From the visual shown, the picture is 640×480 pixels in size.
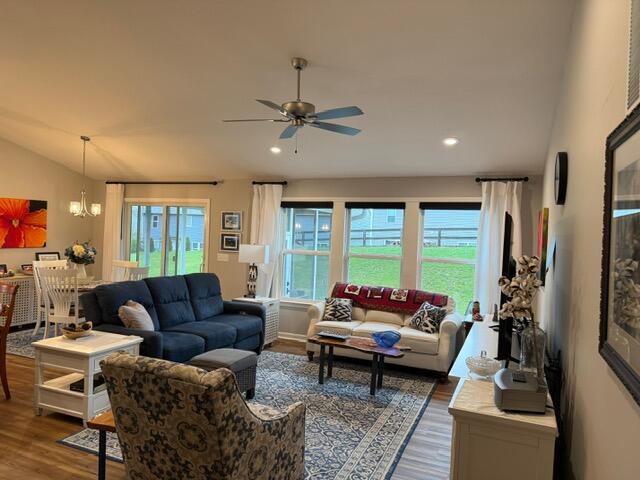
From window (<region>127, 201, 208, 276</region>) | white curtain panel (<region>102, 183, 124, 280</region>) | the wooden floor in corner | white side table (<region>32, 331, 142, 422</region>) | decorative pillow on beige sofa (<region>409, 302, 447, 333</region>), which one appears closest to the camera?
the wooden floor in corner

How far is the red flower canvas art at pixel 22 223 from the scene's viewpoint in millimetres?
6297

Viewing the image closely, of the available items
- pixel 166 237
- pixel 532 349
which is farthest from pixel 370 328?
pixel 166 237

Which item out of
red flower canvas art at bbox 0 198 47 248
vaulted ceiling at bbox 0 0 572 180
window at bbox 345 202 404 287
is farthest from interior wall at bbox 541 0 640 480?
red flower canvas art at bbox 0 198 47 248

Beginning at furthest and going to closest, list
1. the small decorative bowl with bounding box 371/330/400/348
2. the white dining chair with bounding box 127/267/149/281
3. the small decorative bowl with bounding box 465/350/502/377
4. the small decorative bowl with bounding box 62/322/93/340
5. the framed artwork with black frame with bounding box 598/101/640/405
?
the white dining chair with bounding box 127/267/149/281 → the small decorative bowl with bounding box 371/330/400/348 → the small decorative bowl with bounding box 62/322/93/340 → the small decorative bowl with bounding box 465/350/502/377 → the framed artwork with black frame with bounding box 598/101/640/405

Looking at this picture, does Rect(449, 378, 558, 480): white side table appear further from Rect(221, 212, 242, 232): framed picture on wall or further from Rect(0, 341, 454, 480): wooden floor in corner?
Rect(221, 212, 242, 232): framed picture on wall

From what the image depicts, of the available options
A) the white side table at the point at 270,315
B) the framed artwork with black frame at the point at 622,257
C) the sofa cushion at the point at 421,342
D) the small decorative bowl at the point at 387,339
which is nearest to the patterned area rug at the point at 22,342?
the white side table at the point at 270,315

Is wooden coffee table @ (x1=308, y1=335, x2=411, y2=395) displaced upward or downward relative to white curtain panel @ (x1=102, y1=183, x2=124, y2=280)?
downward

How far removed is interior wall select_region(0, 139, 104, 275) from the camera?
6371mm

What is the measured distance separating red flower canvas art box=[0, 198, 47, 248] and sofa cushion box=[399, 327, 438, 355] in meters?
5.82

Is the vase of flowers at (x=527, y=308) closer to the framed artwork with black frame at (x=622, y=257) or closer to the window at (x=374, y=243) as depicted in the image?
the framed artwork with black frame at (x=622, y=257)

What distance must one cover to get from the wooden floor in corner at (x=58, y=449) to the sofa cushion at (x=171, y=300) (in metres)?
1.33

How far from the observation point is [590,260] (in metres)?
1.58

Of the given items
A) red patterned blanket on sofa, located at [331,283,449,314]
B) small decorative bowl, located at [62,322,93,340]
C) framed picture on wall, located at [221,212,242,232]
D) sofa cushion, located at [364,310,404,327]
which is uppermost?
framed picture on wall, located at [221,212,242,232]

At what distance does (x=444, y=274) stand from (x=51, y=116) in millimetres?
5268
